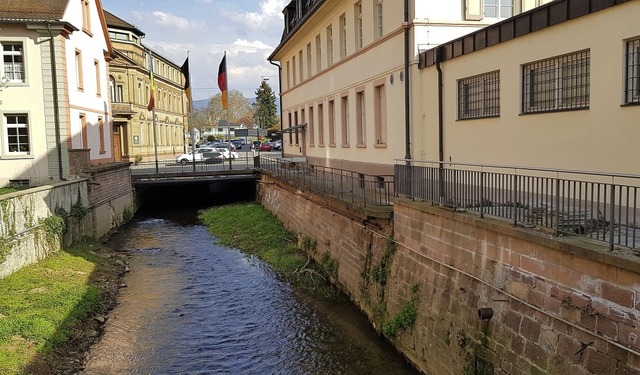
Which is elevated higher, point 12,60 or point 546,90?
point 12,60

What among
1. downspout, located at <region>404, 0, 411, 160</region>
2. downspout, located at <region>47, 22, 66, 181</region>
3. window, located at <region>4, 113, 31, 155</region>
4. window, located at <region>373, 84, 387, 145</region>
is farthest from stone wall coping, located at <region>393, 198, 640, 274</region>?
window, located at <region>4, 113, 31, 155</region>

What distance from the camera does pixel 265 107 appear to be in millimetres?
100250

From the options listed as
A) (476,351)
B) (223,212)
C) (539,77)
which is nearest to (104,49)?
(223,212)

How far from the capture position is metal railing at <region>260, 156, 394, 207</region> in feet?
44.6

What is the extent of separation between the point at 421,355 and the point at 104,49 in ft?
88.2

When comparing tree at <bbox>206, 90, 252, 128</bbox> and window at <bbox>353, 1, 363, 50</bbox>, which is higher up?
tree at <bbox>206, 90, 252, 128</bbox>

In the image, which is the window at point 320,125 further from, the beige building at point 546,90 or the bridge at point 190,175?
the beige building at point 546,90

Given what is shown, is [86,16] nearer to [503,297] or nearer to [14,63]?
[14,63]

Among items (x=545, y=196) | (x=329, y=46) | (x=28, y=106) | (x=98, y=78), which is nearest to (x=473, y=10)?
(x=545, y=196)

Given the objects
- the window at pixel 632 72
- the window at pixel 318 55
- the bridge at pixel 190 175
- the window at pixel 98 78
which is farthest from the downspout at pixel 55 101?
the window at pixel 632 72

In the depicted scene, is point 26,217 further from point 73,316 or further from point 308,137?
point 308,137

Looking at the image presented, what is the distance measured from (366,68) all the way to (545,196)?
11521 millimetres

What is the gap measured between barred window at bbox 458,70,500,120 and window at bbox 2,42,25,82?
1837 centimetres

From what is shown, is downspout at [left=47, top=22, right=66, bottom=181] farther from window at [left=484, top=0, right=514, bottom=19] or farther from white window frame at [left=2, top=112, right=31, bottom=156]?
window at [left=484, top=0, right=514, bottom=19]
